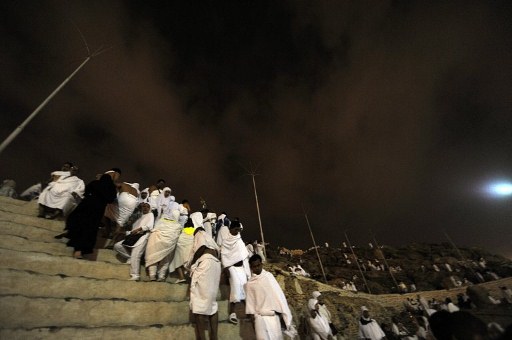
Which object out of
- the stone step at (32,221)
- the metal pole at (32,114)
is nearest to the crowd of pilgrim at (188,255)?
the stone step at (32,221)

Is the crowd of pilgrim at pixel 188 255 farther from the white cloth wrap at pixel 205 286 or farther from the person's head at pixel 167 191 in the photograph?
the person's head at pixel 167 191

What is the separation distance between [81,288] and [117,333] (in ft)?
3.84

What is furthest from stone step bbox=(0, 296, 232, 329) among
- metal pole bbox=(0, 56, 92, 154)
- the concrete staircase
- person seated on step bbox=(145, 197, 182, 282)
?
metal pole bbox=(0, 56, 92, 154)

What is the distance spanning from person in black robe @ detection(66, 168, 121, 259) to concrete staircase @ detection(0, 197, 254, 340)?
0.37m

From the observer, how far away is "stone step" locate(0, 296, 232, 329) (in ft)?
10.3

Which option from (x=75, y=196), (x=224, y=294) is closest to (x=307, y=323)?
(x=224, y=294)

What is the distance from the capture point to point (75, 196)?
6598 mm

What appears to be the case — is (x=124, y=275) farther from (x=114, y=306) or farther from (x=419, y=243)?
(x=419, y=243)

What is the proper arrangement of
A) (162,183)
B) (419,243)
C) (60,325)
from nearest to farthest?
(60,325) < (162,183) < (419,243)

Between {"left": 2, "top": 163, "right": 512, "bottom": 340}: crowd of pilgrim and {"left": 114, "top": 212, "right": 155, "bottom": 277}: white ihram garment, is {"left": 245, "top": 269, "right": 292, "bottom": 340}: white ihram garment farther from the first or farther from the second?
{"left": 114, "top": 212, "right": 155, "bottom": 277}: white ihram garment

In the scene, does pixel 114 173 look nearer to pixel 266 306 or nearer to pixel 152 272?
pixel 152 272

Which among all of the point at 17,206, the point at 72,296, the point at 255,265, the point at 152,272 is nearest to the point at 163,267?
the point at 152,272

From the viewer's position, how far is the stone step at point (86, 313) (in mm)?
3146

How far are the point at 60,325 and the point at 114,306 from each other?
2.37 feet
